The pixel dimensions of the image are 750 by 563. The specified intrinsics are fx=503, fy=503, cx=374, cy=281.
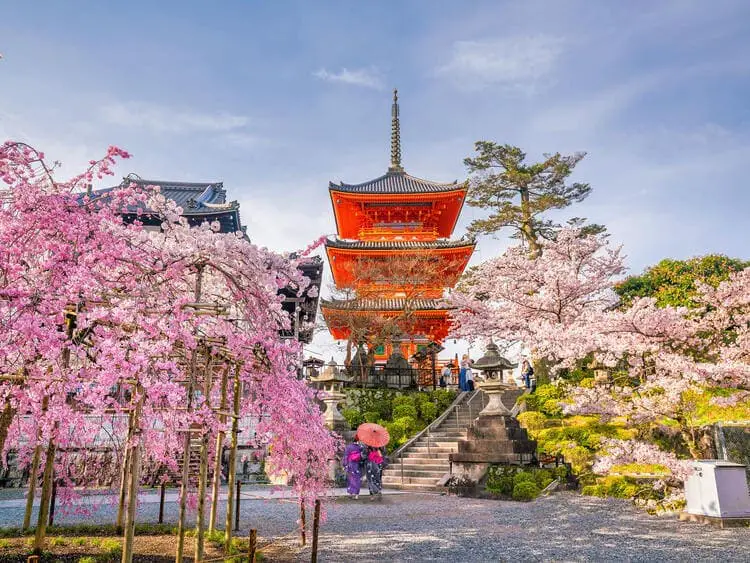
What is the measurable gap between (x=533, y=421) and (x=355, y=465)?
21.1 feet

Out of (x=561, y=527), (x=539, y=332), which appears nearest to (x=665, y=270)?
(x=539, y=332)

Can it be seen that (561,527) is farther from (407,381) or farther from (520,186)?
(520,186)

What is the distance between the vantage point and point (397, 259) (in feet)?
86.2

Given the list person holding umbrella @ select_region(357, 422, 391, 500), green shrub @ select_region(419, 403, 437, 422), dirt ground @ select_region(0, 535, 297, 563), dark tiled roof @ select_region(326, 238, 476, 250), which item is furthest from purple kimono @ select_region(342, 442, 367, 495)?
dark tiled roof @ select_region(326, 238, 476, 250)

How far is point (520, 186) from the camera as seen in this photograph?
82.7ft

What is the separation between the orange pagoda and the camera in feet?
83.8

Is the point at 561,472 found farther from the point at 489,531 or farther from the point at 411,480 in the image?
the point at 489,531

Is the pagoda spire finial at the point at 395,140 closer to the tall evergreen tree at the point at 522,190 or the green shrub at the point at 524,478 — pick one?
the tall evergreen tree at the point at 522,190

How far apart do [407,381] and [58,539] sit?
17134 mm

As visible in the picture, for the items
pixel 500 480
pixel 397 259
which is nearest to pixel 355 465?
pixel 500 480

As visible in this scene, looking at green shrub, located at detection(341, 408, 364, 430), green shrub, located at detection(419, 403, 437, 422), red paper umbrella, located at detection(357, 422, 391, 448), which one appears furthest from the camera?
green shrub, located at detection(419, 403, 437, 422)

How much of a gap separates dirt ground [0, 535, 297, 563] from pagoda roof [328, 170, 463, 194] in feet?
77.9

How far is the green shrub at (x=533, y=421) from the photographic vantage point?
1582 cm

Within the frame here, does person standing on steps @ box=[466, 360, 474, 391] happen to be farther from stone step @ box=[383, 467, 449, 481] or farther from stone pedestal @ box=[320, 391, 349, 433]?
stone pedestal @ box=[320, 391, 349, 433]
